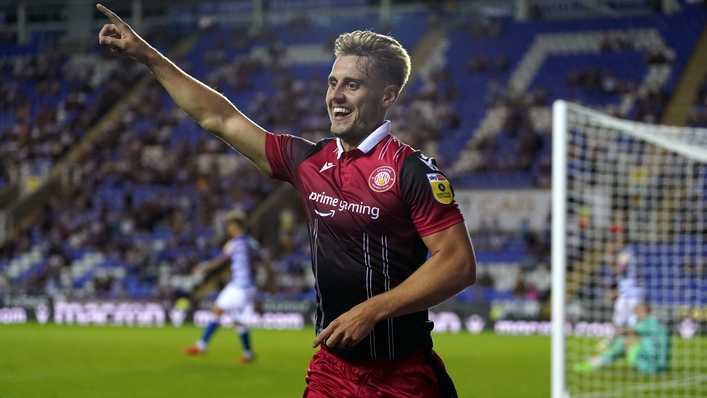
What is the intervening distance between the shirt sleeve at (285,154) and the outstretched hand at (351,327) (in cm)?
81

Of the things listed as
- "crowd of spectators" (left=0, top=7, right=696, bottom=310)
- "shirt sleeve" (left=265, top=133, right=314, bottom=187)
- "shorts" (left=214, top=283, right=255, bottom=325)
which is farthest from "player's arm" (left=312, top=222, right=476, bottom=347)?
"crowd of spectators" (left=0, top=7, right=696, bottom=310)

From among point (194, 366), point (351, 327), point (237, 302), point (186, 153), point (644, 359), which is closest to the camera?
point (351, 327)

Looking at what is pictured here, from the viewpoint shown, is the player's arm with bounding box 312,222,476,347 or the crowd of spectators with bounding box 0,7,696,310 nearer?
the player's arm with bounding box 312,222,476,347

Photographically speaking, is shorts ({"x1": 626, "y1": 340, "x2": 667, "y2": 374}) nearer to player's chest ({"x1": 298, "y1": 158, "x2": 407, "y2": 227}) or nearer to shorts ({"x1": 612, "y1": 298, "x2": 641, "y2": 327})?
shorts ({"x1": 612, "y1": 298, "x2": 641, "y2": 327})

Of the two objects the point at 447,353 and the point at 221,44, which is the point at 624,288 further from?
the point at 221,44

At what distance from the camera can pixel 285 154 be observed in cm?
416

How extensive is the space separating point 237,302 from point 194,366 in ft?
3.85

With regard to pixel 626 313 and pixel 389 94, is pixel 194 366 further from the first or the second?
pixel 389 94

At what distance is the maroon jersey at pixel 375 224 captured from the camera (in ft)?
12.3

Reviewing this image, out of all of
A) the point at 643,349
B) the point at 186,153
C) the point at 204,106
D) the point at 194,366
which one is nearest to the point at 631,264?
the point at 643,349

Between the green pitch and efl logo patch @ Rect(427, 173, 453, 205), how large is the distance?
23.4 ft

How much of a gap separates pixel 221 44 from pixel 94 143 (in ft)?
22.8

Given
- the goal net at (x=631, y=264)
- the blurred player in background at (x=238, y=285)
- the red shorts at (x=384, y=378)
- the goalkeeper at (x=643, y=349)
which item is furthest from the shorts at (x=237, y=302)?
the red shorts at (x=384, y=378)

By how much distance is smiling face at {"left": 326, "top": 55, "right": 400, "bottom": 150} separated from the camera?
3.89 metres
